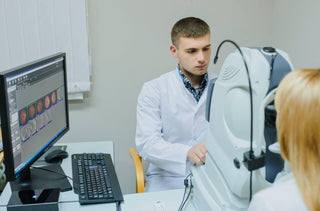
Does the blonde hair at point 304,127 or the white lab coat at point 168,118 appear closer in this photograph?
the blonde hair at point 304,127

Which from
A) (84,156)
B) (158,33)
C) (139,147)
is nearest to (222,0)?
(158,33)

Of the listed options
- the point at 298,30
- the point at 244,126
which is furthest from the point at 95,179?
the point at 298,30

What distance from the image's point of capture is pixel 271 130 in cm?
104

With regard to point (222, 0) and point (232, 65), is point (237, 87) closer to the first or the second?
point (232, 65)

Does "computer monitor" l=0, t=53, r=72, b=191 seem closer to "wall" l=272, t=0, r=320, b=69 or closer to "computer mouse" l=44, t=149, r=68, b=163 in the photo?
"computer mouse" l=44, t=149, r=68, b=163

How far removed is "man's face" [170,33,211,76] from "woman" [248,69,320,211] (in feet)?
3.05

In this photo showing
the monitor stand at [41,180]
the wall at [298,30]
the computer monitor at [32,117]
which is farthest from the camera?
the wall at [298,30]

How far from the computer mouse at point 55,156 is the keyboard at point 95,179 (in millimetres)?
75

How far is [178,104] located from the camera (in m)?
1.81

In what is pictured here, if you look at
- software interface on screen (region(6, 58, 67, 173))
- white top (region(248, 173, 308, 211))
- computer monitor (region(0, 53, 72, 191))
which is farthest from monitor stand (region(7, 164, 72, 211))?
white top (region(248, 173, 308, 211))

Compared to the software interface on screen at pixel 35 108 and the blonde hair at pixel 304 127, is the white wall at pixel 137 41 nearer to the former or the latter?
the software interface on screen at pixel 35 108

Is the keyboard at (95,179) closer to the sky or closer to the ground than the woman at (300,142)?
closer to the ground

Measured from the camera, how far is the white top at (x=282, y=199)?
29.5 inches

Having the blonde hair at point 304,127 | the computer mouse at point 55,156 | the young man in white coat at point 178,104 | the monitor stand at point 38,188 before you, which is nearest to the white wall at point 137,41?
the young man in white coat at point 178,104
